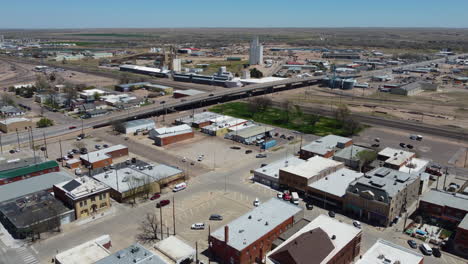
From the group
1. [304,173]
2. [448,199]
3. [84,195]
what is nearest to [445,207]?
[448,199]

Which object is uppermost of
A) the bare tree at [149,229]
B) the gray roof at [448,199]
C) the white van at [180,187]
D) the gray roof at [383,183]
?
the gray roof at [383,183]

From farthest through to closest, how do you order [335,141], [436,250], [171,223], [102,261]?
1. [335,141]
2. [171,223]
3. [436,250]
4. [102,261]

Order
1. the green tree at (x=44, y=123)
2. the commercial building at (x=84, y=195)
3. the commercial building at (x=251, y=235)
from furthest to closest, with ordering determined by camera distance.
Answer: the green tree at (x=44, y=123) → the commercial building at (x=84, y=195) → the commercial building at (x=251, y=235)

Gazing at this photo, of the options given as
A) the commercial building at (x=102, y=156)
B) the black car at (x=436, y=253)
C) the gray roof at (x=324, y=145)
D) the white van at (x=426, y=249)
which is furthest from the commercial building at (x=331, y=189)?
the commercial building at (x=102, y=156)

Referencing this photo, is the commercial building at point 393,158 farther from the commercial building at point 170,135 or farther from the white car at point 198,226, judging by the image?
the commercial building at point 170,135

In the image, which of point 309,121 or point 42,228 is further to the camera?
point 309,121

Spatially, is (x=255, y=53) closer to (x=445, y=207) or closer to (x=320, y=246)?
(x=445, y=207)

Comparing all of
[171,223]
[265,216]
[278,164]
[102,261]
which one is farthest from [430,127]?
[102,261]

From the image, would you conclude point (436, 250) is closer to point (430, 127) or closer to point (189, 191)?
point (189, 191)
